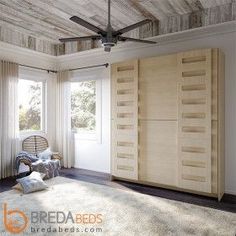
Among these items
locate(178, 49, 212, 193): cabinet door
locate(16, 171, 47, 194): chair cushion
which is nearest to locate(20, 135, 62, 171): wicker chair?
locate(16, 171, 47, 194): chair cushion

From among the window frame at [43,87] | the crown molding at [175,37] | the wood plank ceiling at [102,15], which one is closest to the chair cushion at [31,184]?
the window frame at [43,87]

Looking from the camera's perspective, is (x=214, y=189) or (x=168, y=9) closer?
(x=214, y=189)

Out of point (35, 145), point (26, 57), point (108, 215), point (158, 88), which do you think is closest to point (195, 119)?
point (158, 88)

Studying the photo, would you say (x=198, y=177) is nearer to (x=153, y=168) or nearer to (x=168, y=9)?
(x=153, y=168)

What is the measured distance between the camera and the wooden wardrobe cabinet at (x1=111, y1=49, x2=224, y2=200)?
3.32 m

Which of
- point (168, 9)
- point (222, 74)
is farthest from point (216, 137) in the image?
point (168, 9)

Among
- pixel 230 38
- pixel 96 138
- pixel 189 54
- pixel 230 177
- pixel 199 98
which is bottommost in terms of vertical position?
pixel 230 177

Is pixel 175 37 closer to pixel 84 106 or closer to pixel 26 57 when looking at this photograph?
pixel 84 106

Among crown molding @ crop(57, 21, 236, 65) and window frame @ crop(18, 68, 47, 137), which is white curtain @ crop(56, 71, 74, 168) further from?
crown molding @ crop(57, 21, 236, 65)

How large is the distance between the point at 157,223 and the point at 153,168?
131 centimetres

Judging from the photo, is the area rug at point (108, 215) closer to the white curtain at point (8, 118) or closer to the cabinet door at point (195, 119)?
the cabinet door at point (195, 119)

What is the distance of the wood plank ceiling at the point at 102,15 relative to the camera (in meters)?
3.38

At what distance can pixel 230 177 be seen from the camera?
361 centimetres

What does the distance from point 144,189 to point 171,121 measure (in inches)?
46.1
